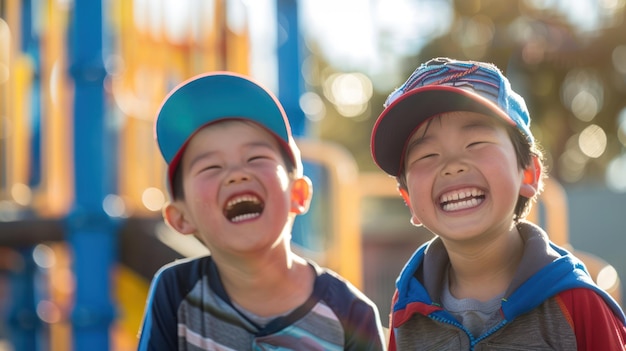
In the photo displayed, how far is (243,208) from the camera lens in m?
2.08

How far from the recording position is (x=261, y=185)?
205cm

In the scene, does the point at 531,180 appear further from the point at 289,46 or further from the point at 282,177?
the point at 289,46

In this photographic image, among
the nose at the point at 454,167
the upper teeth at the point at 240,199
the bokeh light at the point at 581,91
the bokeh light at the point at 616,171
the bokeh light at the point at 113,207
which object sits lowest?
the bokeh light at the point at 616,171

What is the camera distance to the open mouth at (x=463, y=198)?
5.81 feet

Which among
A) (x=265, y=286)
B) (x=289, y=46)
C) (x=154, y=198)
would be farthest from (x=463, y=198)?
(x=289, y=46)

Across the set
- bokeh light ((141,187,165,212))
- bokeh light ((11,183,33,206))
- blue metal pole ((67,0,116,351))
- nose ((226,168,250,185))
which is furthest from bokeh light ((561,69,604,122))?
nose ((226,168,250,185))

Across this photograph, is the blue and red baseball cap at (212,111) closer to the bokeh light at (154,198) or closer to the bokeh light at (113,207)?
the bokeh light at (113,207)

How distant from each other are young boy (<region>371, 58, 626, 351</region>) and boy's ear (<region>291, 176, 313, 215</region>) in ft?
1.02

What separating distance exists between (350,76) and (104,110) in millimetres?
26992

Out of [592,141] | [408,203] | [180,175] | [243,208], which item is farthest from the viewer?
[592,141]

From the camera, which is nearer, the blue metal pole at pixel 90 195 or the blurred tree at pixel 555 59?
the blue metal pole at pixel 90 195

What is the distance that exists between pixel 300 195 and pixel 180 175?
1.08 feet

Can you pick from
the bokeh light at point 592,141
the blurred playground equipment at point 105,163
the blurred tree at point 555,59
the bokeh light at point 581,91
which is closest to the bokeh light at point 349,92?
the blurred tree at point 555,59

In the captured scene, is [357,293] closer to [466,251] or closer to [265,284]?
[265,284]
